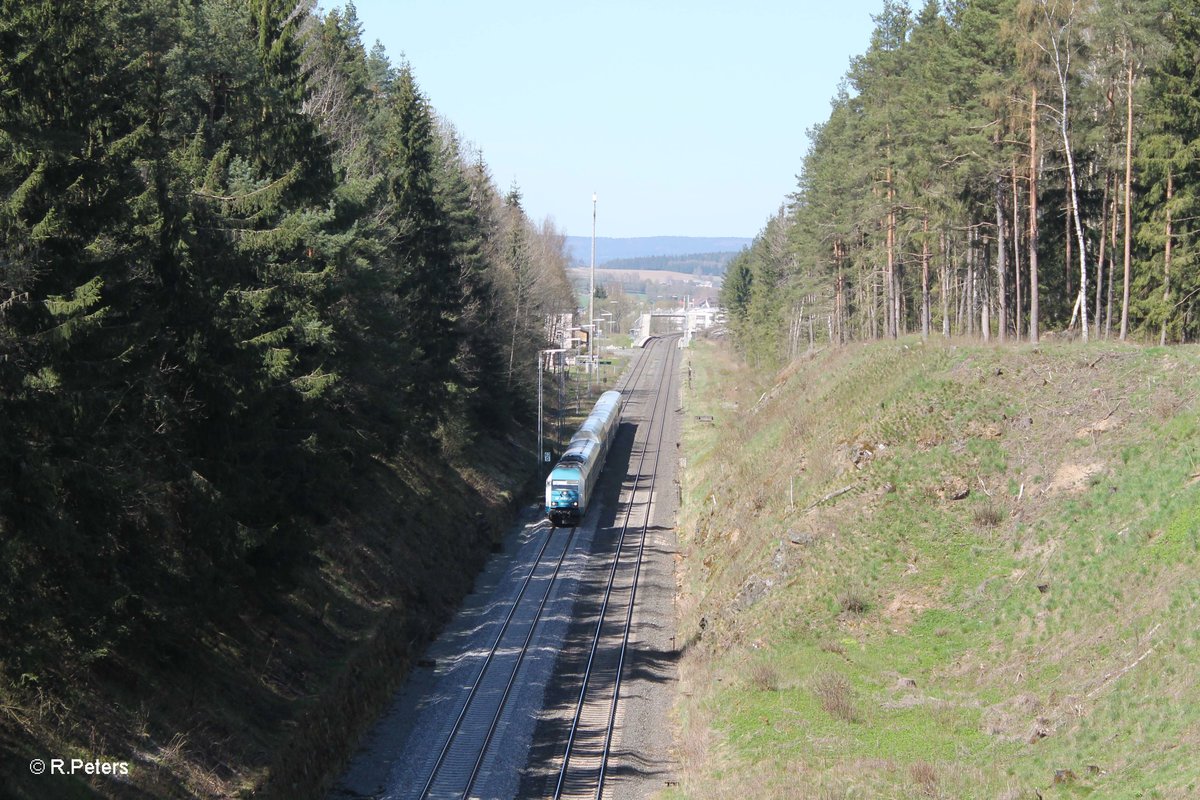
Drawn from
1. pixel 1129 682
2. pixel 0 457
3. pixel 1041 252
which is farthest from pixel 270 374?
pixel 1041 252

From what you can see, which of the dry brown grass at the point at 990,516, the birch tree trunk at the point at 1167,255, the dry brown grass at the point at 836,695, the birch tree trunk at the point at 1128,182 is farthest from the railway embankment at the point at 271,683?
the birch tree trunk at the point at 1167,255

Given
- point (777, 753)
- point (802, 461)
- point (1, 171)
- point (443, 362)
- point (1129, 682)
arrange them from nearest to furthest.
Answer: point (1, 171)
point (1129, 682)
point (777, 753)
point (802, 461)
point (443, 362)

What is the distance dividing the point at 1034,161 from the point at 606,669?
19.7 metres

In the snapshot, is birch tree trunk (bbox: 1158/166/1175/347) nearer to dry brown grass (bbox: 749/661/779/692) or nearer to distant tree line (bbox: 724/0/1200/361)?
distant tree line (bbox: 724/0/1200/361)

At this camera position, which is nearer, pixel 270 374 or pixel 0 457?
pixel 0 457

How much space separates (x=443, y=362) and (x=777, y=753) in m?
25.1

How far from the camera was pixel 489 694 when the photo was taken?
24.3 meters

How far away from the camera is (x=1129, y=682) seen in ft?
54.3

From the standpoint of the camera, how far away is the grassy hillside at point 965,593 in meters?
16.5

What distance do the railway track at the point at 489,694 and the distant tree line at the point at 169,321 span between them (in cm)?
490

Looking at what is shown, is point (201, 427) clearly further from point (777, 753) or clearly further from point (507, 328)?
point (507, 328)

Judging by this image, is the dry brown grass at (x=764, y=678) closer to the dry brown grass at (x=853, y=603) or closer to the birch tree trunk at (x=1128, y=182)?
the dry brown grass at (x=853, y=603)

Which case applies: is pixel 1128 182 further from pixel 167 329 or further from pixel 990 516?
→ pixel 167 329

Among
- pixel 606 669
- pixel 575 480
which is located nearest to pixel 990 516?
pixel 606 669
